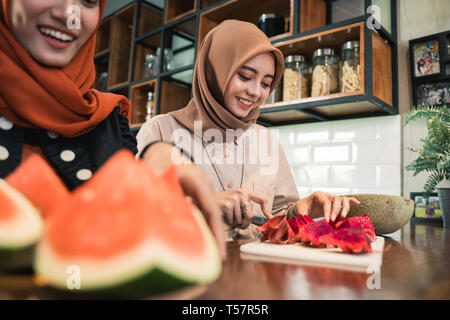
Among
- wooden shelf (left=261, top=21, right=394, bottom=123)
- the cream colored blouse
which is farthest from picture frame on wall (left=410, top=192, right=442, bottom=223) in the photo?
the cream colored blouse

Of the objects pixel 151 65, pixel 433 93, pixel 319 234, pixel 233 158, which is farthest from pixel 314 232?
pixel 151 65

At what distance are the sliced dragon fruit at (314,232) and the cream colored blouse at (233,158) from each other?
0.55m

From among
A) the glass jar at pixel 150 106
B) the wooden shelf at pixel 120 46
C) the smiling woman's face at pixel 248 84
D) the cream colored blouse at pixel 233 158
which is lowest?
the cream colored blouse at pixel 233 158

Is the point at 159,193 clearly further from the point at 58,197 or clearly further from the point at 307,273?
the point at 307,273

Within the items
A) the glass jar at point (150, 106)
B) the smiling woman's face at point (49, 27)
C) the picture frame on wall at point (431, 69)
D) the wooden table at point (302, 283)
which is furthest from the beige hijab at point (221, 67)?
the glass jar at point (150, 106)

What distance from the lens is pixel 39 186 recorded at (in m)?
0.27

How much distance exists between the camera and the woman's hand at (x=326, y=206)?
2.66 feet

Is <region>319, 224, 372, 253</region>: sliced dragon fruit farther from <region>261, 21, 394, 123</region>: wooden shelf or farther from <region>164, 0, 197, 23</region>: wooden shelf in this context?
<region>164, 0, 197, 23</region>: wooden shelf

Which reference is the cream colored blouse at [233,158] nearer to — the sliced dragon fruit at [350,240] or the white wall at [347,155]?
the sliced dragon fruit at [350,240]

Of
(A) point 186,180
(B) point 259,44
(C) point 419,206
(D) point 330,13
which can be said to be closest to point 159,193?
(A) point 186,180

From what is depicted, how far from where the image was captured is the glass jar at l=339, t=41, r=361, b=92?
1646mm

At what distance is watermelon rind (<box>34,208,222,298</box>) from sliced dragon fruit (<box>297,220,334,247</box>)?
0.40 meters

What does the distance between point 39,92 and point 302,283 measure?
0.53m
